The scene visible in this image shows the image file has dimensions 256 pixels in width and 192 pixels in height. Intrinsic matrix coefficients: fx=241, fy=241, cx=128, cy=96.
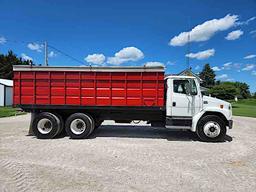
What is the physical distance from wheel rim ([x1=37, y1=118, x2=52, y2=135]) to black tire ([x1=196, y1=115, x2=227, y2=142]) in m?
5.59

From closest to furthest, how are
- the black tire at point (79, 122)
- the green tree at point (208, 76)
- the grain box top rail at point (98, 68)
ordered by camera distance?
the grain box top rail at point (98, 68)
the black tire at point (79, 122)
the green tree at point (208, 76)

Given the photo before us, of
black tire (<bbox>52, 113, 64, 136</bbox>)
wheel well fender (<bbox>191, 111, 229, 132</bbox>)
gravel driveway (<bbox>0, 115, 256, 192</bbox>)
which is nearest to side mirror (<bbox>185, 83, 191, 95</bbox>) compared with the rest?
wheel well fender (<bbox>191, 111, 229, 132</bbox>)

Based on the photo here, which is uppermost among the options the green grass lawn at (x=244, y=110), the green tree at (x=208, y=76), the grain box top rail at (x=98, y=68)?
the green tree at (x=208, y=76)

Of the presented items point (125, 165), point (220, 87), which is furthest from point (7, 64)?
point (125, 165)

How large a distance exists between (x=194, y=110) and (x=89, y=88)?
13.0 feet

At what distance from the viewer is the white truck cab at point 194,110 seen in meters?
8.80

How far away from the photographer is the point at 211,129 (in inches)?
346

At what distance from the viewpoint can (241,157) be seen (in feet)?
22.3

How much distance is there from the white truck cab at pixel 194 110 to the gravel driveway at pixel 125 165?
1.80ft

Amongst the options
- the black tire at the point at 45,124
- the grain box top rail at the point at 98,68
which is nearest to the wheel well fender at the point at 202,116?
the grain box top rail at the point at 98,68

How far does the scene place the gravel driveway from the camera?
458 centimetres

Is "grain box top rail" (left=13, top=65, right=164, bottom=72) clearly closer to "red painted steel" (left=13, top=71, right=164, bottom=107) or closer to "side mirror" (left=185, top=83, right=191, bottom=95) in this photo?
"red painted steel" (left=13, top=71, right=164, bottom=107)

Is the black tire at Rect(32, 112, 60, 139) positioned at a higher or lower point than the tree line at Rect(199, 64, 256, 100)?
lower

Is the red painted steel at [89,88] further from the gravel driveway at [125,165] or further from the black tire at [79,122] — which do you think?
the gravel driveway at [125,165]
